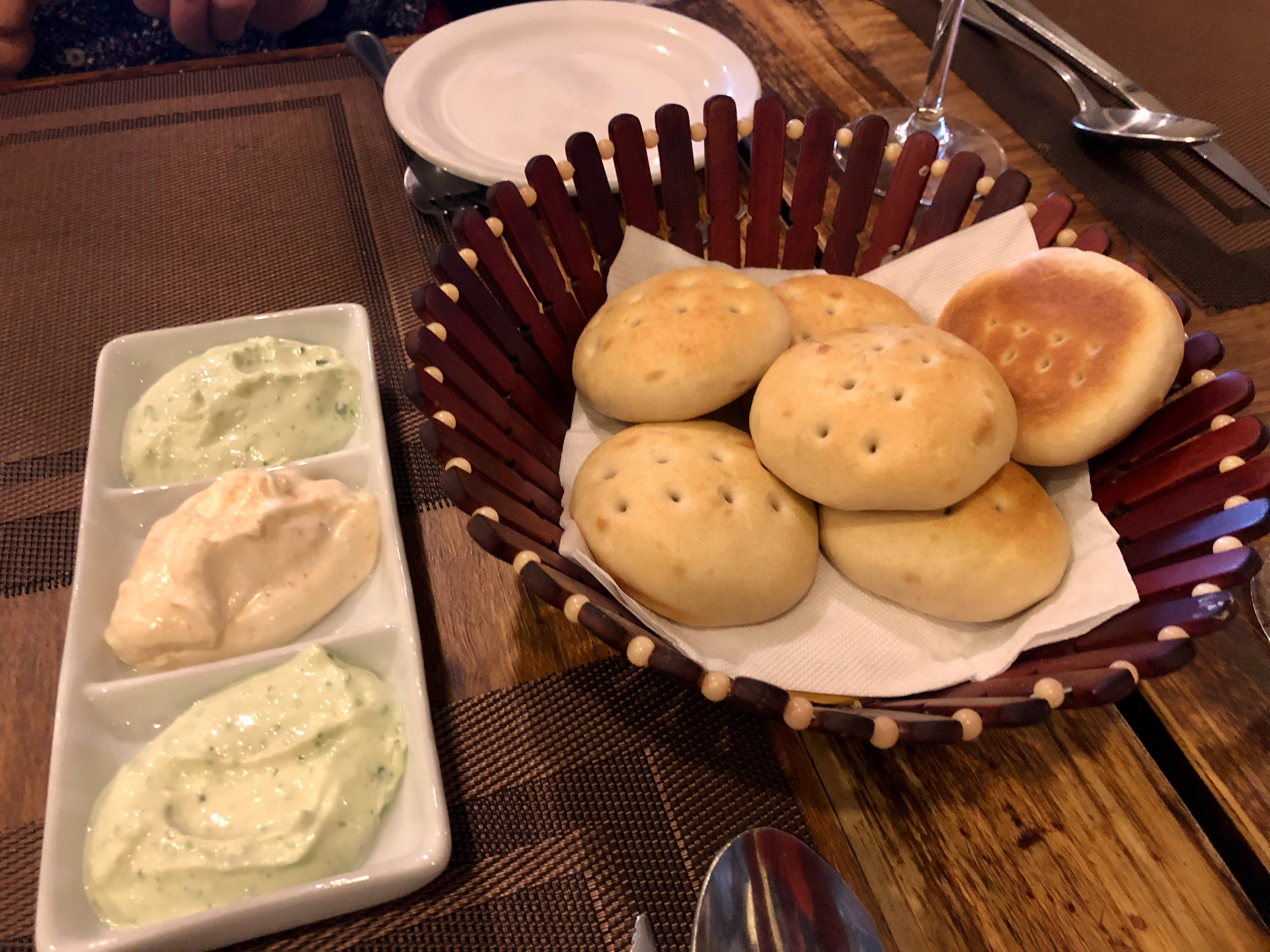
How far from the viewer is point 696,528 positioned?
25.6 inches

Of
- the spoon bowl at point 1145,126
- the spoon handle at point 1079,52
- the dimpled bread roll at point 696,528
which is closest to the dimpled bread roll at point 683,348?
the dimpled bread roll at point 696,528

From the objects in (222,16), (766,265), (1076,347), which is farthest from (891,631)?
(222,16)

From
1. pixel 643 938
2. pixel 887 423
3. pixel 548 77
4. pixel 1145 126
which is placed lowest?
pixel 643 938

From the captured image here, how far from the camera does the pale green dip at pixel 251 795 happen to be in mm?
546

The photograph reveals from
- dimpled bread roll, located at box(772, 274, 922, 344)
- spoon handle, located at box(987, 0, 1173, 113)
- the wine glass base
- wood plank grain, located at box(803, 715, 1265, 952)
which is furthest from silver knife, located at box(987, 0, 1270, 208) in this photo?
wood plank grain, located at box(803, 715, 1265, 952)

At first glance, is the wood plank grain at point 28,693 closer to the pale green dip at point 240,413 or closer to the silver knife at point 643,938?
the pale green dip at point 240,413

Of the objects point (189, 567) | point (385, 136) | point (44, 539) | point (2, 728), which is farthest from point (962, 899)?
point (385, 136)

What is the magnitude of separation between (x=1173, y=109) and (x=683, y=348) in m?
1.14

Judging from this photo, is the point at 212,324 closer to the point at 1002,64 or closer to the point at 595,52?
the point at 595,52

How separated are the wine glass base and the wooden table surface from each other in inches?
29.9

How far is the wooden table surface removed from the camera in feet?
1.89

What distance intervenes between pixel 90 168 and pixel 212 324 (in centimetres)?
59

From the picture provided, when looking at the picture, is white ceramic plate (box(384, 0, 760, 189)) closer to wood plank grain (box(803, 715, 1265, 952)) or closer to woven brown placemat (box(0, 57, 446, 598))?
woven brown placemat (box(0, 57, 446, 598))

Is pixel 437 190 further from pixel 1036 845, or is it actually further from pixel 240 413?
pixel 1036 845
